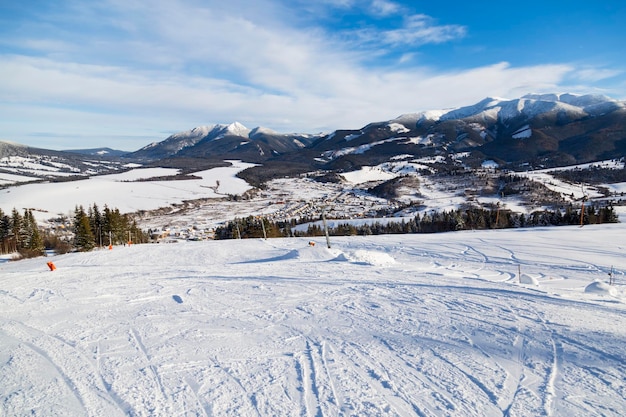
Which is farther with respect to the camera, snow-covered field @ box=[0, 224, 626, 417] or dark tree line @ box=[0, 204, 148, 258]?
dark tree line @ box=[0, 204, 148, 258]

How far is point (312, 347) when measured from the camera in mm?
6086

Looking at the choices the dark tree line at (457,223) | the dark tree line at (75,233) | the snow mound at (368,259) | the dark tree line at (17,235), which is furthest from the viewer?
the dark tree line at (457,223)

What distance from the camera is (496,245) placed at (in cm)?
2002

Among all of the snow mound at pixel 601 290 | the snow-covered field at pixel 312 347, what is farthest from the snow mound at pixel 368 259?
the snow mound at pixel 601 290

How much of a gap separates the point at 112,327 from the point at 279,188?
162537 mm

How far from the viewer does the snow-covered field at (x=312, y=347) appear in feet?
14.9

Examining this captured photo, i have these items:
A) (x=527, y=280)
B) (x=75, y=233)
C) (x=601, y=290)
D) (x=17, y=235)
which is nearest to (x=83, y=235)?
(x=75, y=233)

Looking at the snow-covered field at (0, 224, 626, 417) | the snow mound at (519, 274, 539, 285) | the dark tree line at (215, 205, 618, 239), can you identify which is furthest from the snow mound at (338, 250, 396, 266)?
the dark tree line at (215, 205, 618, 239)

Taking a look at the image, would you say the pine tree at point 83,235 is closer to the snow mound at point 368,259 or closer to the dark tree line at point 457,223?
the dark tree line at point 457,223

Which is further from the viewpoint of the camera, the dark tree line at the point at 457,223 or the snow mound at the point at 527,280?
the dark tree line at the point at 457,223

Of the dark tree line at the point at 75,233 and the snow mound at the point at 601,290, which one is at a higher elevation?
the snow mound at the point at 601,290

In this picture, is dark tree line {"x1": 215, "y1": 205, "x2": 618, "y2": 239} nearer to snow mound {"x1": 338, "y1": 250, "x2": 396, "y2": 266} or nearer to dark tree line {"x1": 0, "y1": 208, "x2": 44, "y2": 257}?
dark tree line {"x1": 0, "y1": 208, "x2": 44, "y2": 257}

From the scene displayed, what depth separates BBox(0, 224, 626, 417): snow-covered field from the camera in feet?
14.9

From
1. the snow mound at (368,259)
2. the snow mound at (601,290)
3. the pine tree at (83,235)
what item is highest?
the snow mound at (601,290)
